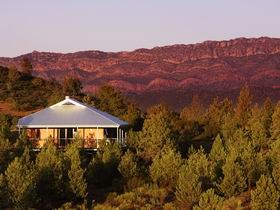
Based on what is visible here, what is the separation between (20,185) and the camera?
29688 mm

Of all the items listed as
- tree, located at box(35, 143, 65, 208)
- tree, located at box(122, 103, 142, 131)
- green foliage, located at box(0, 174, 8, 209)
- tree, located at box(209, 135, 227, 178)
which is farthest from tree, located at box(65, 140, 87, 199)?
tree, located at box(122, 103, 142, 131)

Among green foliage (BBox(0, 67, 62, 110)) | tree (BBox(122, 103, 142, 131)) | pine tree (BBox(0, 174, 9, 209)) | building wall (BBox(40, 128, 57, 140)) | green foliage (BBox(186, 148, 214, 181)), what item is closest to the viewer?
pine tree (BBox(0, 174, 9, 209))

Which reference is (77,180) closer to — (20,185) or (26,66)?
(20,185)

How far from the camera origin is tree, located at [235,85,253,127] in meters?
61.9

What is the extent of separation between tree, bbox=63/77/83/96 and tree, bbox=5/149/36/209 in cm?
5222

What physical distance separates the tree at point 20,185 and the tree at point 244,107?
31697mm

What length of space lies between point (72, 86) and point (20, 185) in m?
56.0

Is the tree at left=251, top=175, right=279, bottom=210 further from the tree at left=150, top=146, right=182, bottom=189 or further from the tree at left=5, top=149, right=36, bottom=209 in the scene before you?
the tree at left=5, top=149, right=36, bottom=209

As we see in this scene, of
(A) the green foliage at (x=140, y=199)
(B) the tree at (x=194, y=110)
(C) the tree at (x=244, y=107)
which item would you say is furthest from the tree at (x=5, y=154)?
(B) the tree at (x=194, y=110)

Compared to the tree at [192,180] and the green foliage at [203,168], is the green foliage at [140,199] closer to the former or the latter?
the tree at [192,180]

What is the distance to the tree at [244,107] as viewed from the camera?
61912mm

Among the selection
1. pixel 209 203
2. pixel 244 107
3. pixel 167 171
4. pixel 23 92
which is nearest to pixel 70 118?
pixel 167 171

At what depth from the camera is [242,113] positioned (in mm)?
64250

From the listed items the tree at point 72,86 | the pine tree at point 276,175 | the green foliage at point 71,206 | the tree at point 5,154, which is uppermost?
the tree at point 72,86
